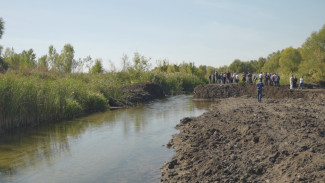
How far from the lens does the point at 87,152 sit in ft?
37.2

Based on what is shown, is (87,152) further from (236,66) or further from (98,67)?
(236,66)

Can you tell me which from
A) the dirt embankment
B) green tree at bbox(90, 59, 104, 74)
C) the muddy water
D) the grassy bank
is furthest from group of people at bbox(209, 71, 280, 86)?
the dirt embankment

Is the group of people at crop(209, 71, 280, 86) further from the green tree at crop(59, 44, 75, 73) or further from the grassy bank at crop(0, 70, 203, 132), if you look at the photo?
the green tree at crop(59, 44, 75, 73)

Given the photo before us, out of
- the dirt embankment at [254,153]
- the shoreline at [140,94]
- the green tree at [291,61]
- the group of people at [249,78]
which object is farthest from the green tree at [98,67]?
the green tree at [291,61]

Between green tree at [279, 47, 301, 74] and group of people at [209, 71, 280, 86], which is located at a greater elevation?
green tree at [279, 47, 301, 74]

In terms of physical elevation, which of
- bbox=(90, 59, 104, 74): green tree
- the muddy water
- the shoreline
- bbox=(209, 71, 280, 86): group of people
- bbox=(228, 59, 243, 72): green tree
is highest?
bbox=(228, 59, 243, 72): green tree

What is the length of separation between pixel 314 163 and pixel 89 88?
20.4 metres

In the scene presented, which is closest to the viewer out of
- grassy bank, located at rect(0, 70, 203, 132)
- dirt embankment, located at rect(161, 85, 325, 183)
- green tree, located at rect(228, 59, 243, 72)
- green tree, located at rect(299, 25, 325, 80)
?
dirt embankment, located at rect(161, 85, 325, 183)

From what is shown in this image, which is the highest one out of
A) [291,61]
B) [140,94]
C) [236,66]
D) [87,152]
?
[236,66]

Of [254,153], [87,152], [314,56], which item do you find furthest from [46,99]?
[314,56]

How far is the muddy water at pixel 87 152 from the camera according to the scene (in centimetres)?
880

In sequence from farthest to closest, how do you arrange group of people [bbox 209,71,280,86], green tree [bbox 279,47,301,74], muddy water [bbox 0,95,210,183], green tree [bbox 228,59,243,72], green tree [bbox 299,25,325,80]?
green tree [bbox 228,59,243,72] → green tree [bbox 279,47,301,74] → green tree [bbox 299,25,325,80] → group of people [bbox 209,71,280,86] → muddy water [bbox 0,95,210,183]

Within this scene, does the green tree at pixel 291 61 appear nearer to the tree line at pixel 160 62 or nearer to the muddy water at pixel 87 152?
the tree line at pixel 160 62

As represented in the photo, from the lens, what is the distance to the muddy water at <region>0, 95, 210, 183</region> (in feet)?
28.9
